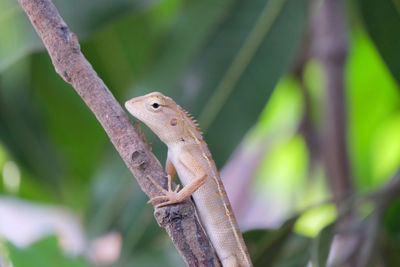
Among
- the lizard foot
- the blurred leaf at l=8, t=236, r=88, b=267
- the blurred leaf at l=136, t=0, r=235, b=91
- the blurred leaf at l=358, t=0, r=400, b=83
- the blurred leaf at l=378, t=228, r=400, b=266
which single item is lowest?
Answer: the blurred leaf at l=378, t=228, r=400, b=266

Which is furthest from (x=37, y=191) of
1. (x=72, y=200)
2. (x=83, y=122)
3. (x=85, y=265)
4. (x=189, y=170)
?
(x=189, y=170)

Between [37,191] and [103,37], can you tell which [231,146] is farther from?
[37,191]

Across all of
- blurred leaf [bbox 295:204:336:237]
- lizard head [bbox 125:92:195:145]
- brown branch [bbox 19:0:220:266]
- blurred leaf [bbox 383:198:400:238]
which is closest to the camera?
brown branch [bbox 19:0:220:266]

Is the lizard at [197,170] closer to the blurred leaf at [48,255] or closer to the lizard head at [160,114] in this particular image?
the lizard head at [160,114]

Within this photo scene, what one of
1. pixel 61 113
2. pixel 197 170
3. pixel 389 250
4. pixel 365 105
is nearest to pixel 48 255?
pixel 197 170

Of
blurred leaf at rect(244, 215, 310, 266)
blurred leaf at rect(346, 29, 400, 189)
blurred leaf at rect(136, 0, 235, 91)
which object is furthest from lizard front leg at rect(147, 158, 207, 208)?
blurred leaf at rect(346, 29, 400, 189)

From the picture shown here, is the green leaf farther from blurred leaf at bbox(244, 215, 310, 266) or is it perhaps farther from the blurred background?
blurred leaf at bbox(244, 215, 310, 266)

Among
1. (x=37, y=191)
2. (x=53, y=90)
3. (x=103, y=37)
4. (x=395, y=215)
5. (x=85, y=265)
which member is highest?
(x=103, y=37)
